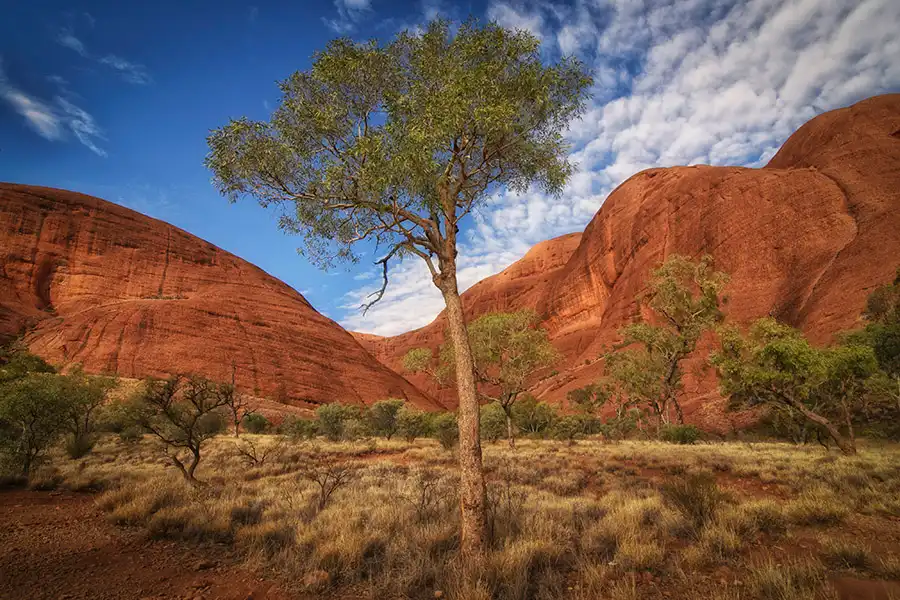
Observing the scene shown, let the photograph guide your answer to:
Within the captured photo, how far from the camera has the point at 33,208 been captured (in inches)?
2872

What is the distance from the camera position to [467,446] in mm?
5918

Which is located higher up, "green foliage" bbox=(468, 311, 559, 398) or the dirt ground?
"green foliage" bbox=(468, 311, 559, 398)

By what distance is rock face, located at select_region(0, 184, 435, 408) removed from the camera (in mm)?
59250

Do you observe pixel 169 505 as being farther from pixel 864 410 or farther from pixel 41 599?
pixel 864 410

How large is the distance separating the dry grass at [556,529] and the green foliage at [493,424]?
23.9 metres

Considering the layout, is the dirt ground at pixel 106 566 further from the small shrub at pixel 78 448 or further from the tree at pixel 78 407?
the small shrub at pixel 78 448

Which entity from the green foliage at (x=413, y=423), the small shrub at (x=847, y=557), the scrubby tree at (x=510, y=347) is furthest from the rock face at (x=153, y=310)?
the small shrub at (x=847, y=557)

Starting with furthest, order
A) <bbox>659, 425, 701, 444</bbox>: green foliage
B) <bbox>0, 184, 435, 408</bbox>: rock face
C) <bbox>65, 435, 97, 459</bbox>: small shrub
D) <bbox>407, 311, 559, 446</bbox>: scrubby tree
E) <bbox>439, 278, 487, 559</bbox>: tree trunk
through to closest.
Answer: <bbox>0, 184, 435, 408</bbox>: rock face → <bbox>407, 311, 559, 446</bbox>: scrubby tree → <bbox>659, 425, 701, 444</bbox>: green foliage → <bbox>65, 435, 97, 459</bbox>: small shrub → <bbox>439, 278, 487, 559</bbox>: tree trunk

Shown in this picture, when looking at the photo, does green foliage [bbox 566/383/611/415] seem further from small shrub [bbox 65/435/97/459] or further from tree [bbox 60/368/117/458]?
tree [bbox 60/368/117/458]

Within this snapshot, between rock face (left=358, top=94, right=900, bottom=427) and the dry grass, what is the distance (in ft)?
57.4

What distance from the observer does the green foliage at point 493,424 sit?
3572 cm

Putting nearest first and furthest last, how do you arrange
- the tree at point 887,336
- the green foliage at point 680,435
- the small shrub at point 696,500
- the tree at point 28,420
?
the small shrub at point 696,500 → the tree at point 28,420 → the tree at point 887,336 → the green foliage at point 680,435

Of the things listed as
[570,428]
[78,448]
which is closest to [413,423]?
[570,428]

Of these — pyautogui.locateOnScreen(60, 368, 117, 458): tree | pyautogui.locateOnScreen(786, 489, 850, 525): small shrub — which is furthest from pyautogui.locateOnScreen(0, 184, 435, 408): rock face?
pyautogui.locateOnScreen(786, 489, 850, 525): small shrub
